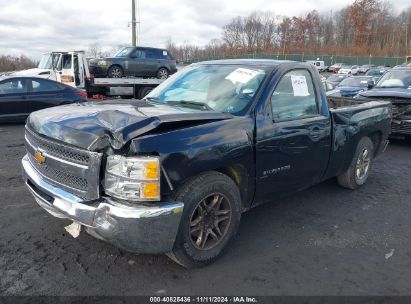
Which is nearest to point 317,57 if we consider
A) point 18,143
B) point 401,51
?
point 401,51

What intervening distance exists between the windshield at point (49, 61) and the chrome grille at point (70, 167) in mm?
14729

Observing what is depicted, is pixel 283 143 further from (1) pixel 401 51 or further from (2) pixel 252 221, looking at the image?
(1) pixel 401 51

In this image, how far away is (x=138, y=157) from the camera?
284 cm

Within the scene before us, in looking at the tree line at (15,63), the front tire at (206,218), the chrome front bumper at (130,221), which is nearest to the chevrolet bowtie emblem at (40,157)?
the chrome front bumper at (130,221)

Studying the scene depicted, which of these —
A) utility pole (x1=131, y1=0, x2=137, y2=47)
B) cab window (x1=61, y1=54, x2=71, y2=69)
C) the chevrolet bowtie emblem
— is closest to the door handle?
the chevrolet bowtie emblem

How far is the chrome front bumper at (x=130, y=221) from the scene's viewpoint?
112 inches

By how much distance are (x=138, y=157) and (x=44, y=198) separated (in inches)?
45.3

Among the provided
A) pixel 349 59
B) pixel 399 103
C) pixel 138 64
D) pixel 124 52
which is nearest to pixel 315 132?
pixel 399 103

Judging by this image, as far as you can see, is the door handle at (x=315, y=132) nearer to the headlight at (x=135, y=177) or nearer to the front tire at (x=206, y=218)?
the front tire at (x=206, y=218)

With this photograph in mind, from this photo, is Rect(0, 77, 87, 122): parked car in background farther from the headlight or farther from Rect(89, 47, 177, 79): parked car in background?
the headlight

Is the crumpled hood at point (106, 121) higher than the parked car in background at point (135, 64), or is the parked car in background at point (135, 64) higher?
the parked car in background at point (135, 64)

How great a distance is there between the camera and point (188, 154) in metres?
3.04

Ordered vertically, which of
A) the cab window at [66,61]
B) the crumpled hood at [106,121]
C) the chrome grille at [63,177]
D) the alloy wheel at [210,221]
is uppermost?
the cab window at [66,61]

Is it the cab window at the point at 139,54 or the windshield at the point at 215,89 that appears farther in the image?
the cab window at the point at 139,54
